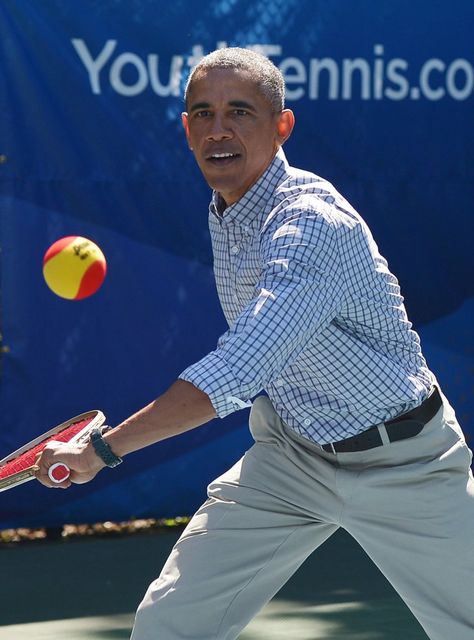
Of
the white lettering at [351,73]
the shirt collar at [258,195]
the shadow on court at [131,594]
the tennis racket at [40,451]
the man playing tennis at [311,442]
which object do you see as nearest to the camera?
the tennis racket at [40,451]

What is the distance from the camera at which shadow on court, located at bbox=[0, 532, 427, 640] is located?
4.89 metres

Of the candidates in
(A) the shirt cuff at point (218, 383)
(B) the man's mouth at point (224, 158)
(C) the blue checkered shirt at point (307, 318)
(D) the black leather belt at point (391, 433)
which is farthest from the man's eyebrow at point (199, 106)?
(D) the black leather belt at point (391, 433)

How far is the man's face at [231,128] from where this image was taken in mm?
3422

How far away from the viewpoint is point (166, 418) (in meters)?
2.96

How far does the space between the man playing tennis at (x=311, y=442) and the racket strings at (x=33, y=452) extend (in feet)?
1.47

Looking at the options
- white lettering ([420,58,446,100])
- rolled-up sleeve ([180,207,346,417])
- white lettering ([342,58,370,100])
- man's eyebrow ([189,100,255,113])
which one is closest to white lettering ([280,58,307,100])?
white lettering ([342,58,370,100])

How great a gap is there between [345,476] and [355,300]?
50cm

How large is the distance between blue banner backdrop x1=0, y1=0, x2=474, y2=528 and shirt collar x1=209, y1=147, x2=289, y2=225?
9.18 ft

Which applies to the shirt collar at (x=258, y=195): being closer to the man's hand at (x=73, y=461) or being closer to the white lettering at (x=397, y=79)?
the man's hand at (x=73, y=461)

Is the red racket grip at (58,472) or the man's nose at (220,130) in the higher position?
the man's nose at (220,130)

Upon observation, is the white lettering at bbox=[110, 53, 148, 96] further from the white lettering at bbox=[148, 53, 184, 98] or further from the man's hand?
the man's hand

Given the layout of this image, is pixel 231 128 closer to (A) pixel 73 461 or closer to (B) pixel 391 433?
(B) pixel 391 433

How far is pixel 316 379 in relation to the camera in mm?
3381

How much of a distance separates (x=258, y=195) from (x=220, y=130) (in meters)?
0.19
